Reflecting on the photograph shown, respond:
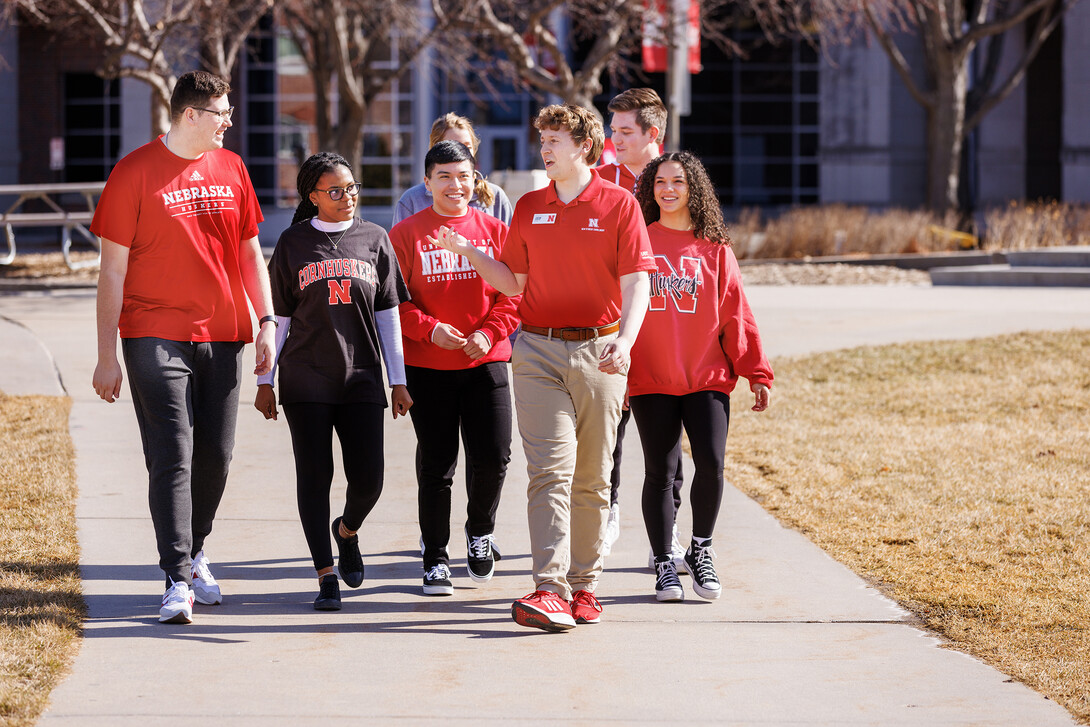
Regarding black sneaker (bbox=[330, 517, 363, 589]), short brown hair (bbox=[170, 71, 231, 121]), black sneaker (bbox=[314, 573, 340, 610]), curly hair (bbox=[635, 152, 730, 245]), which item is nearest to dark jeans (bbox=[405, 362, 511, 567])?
black sneaker (bbox=[330, 517, 363, 589])

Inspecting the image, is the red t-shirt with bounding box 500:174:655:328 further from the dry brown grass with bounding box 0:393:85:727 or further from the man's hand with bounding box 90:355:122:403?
the dry brown grass with bounding box 0:393:85:727

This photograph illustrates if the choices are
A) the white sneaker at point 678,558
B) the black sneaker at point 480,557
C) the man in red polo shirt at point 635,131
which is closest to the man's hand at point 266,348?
the black sneaker at point 480,557

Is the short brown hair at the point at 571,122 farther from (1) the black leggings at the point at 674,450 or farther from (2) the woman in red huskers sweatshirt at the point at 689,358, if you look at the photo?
(1) the black leggings at the point at 674,450

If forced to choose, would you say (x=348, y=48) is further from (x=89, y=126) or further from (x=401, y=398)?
(x=401, y=398)

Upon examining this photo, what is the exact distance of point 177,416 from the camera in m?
4.96

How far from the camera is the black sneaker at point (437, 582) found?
5.32 meters

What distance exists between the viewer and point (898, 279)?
19.2 meters

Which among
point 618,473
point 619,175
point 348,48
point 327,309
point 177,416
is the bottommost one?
point 618,473

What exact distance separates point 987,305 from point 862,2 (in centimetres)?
914

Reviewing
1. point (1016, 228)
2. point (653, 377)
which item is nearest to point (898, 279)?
point (1016, 228)

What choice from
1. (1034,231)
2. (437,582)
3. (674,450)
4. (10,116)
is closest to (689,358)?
(674,450)

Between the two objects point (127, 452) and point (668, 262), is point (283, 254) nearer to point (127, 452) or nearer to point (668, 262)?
point (668, 262)

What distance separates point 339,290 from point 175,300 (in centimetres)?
60

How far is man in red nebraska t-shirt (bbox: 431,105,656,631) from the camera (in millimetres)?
4945
